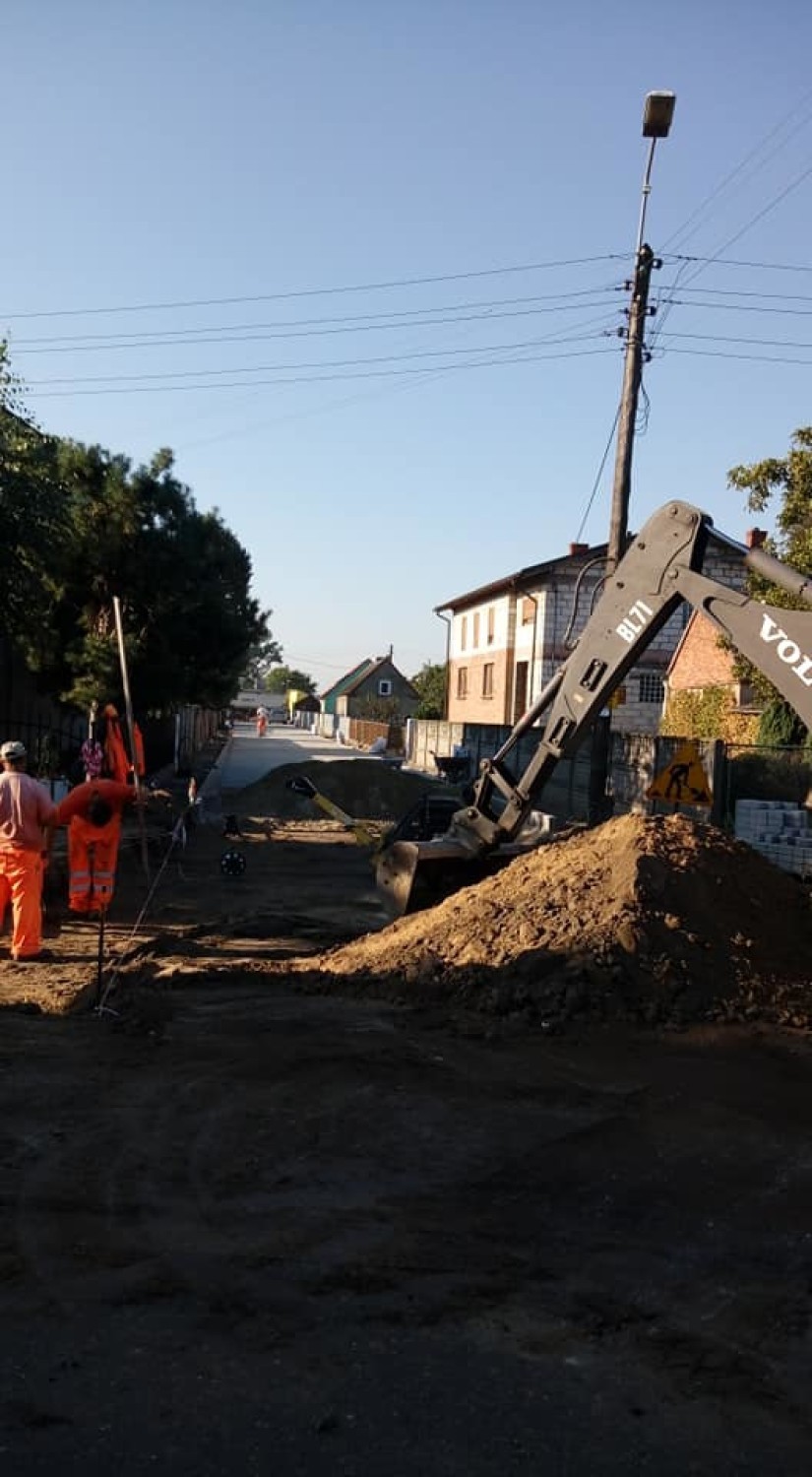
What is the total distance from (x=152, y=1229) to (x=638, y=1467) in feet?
6.89


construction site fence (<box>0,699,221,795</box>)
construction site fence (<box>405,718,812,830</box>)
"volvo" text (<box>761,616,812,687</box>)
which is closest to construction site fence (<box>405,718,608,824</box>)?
construction site fence (<box>405,718,812,830</box>)

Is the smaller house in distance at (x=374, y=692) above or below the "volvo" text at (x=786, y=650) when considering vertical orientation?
above

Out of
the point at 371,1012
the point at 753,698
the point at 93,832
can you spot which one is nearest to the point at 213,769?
the point at 753,698

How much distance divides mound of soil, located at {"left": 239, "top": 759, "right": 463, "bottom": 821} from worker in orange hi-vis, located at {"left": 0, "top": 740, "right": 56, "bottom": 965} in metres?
17.0

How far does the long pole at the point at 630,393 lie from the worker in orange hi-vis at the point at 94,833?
868cm

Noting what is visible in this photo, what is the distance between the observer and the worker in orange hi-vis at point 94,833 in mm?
10031

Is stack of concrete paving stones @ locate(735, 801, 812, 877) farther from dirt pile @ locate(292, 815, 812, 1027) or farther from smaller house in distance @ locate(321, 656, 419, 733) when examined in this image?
smaller house in distance @ locate(321, 656, 419, 733)

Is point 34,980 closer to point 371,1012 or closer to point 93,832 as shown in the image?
point 93,832

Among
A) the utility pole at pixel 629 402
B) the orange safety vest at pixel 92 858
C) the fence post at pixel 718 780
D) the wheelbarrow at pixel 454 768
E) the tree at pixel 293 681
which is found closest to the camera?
the orange safety vest at pixel 92 858

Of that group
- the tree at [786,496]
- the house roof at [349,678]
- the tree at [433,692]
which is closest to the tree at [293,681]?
the house roof at [349,678]

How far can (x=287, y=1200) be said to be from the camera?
4902 mm

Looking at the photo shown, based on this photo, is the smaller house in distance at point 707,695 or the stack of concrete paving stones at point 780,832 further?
the smaller house in distance at point 707,695

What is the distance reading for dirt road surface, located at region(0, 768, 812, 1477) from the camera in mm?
3322

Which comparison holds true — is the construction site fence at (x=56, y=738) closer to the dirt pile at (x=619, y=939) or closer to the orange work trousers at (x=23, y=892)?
the orange work trousers at (x=23, y=892)
